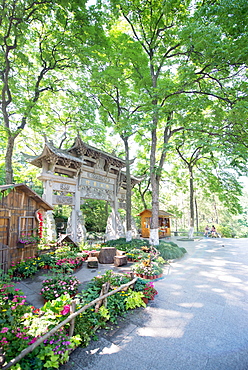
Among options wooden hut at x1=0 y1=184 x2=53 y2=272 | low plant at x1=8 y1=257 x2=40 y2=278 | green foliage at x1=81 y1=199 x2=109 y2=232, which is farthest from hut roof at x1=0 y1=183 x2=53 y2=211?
green foliage at x1=81 y1=199 x2=109 y2=232

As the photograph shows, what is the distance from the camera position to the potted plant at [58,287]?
15.6 feet

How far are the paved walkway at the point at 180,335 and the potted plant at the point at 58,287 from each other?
159 cm

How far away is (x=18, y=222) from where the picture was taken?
716 centimetres

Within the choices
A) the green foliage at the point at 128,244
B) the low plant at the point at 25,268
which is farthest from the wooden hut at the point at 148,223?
the low plant at the point at 25,268

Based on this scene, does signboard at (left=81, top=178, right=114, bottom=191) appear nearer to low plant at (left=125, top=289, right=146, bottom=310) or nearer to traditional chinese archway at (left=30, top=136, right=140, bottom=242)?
traditional chinese archway at (left=30, top=136, right=140, bottom=242)

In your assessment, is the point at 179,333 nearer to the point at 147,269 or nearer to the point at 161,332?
the point at 161,332

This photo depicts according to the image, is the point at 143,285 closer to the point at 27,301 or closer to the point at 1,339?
the point at 27,301

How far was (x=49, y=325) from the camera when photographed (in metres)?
3.30

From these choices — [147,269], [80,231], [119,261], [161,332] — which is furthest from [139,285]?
[80,231]

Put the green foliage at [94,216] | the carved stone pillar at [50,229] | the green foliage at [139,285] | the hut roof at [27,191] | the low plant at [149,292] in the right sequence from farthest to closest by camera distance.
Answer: the green foliage at [94,216] → the carved stone pillar at [50,229] → the hut roof at [27,191] → the green foliage at [139,285] → the low plant at [149,292]

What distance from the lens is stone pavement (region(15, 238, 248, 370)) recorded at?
9.94 feet

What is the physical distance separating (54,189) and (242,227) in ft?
160

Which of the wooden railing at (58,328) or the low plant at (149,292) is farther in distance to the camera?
the low plant at (149,292)

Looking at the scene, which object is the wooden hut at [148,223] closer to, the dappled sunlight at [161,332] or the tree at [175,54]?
the tree at [175,54]
